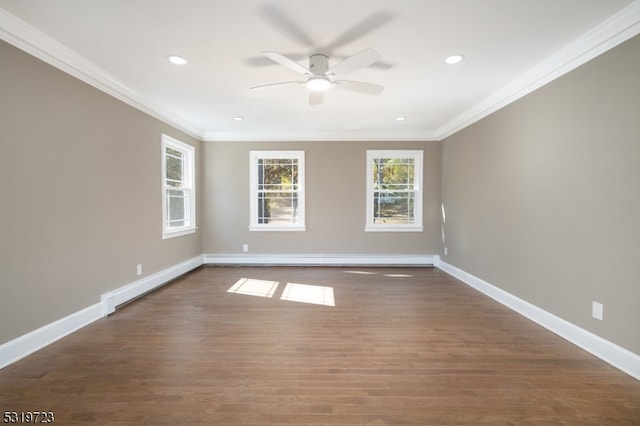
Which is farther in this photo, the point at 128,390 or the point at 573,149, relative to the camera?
the point at 573,149

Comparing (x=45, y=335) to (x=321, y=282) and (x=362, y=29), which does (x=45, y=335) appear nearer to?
(x=321, y=282)

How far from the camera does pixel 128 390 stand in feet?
6.03

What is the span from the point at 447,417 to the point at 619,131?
242 cm

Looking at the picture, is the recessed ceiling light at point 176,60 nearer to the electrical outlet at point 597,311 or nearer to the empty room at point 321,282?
the empty room at point 321,282

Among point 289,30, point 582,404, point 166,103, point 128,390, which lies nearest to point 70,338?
point 128,390

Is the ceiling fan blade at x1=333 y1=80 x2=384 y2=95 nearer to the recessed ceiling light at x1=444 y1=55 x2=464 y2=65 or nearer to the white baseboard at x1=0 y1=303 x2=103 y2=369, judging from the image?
the recessed ceiling light at x1=444 y1=55 x2=464 y2=65

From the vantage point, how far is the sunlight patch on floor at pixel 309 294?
3.53m

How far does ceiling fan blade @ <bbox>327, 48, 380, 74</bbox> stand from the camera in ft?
7.04

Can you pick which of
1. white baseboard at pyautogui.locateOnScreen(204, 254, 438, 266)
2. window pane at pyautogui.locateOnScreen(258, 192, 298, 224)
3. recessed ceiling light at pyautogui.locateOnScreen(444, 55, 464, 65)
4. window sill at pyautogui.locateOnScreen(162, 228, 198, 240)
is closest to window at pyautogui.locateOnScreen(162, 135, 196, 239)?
window sill at pyautogui.locateOnScreen(162, 228, 198, 240)

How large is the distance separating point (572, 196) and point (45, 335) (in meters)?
4.79

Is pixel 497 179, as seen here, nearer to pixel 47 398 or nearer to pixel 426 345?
pixel 426 345

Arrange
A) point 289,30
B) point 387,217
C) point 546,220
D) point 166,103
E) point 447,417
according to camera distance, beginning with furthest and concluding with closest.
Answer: point 387,217 < point 166,103 < point 546,220 < point 289,30 < point 447,417

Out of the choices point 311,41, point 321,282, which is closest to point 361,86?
point 311,41

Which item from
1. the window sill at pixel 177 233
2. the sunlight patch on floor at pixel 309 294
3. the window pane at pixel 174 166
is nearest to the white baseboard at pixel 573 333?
the sunlight patch on floor at pixel 309 294
